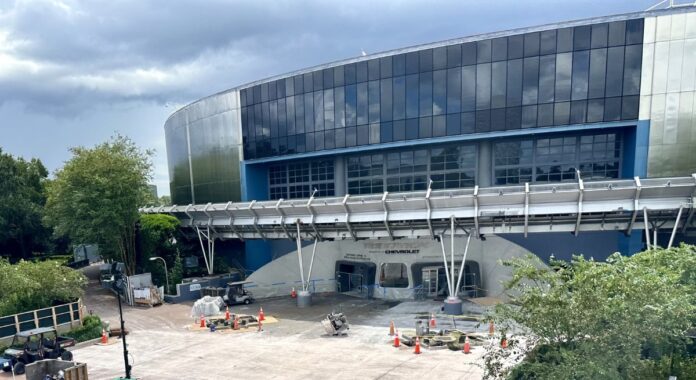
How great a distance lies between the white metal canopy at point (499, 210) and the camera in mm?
23547

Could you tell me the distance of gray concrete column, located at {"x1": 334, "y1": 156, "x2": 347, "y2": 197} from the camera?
4203 cm

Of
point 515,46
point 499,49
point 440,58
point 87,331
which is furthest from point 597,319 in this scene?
point 440,58

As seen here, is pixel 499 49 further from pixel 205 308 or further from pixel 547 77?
pixel 205 308

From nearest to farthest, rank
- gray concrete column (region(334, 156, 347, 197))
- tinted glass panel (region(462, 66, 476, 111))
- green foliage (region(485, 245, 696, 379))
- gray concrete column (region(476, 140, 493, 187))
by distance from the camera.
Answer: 1. green foliage (region(485, 245, 696, 379))
2. tinted glass panel (region(462, 66, 476, 111))
3. gray concrete column (region(476, 140, 493, 187))
4. gray concrete column (region(334, 156, 347, 197))

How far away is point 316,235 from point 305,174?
1340 cm

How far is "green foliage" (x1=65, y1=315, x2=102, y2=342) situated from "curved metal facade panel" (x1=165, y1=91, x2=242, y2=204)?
2196cm

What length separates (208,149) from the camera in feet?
155

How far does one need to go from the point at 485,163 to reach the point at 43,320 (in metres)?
32.1

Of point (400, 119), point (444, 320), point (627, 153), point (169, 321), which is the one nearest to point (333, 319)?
point (444, 320)

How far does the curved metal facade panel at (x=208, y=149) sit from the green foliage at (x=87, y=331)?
2196 centimetres

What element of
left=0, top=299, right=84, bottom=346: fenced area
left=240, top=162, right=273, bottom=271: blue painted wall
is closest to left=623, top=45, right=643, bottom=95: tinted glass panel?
left=240, top=162, right=273, bottom=271: blue painted wall

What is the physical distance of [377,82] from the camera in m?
36.8

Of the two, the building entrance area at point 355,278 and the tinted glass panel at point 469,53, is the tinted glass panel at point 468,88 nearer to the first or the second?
the tinted glass panel at point 469,53

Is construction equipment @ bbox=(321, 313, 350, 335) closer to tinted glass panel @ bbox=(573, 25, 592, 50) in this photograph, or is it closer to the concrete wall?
the concrete wall
